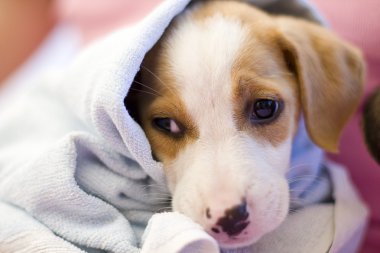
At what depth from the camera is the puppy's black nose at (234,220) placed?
929 millimetres

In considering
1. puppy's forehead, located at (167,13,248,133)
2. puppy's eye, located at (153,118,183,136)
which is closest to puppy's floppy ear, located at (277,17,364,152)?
puppy's forehead, located at (167,13,248,133)

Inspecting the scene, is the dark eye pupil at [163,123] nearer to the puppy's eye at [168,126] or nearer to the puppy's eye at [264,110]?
the puppy's eye at [168,126]

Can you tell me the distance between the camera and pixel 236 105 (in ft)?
3.49

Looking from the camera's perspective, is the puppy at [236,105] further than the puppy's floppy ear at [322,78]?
No

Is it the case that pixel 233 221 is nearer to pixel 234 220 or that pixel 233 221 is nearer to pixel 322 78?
pixel 234 220

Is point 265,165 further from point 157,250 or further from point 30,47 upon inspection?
point 30,47

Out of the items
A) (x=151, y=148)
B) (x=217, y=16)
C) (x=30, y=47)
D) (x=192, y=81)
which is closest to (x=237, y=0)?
(x=217, y=16)

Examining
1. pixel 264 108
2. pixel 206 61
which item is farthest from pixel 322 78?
pixel 206 61

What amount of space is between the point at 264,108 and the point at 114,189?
0.37 m

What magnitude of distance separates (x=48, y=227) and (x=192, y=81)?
43 centimetres

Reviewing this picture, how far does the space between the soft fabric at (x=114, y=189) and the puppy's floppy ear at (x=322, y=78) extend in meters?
0.10

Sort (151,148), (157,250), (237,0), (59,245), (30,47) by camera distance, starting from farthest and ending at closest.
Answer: (30,47)
(237,0)
(151,148)
(59,245)
(157,250)

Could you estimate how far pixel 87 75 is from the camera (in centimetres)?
120

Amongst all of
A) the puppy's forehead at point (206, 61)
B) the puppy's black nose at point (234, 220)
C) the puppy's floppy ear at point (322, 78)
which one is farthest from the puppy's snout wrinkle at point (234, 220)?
the puppy's floppy ear at point (322, 78)
